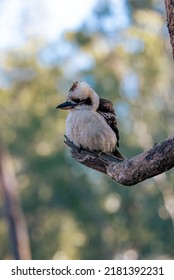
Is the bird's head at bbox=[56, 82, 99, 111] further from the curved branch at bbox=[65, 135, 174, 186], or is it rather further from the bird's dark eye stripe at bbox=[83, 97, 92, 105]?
the curved branch at bbox=[65, 135, 174, 186]

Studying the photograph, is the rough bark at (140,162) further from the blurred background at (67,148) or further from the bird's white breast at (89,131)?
the blurred background at (67,148)

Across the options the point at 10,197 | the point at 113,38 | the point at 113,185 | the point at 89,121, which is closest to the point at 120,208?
the point at 113,185

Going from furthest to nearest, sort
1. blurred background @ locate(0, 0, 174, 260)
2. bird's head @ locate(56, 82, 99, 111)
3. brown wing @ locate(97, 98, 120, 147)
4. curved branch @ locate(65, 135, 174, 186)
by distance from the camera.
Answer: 1. blurred background @ locate(0, 0, 174, 260)
2. brown wing @ locate(97, 98, 120, 147)
3. bird's head @ locate(56, 82, 99, 111)
4. curved branch @ locate(65, 135, 174, 186)

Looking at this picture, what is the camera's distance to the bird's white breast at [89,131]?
14.2ft

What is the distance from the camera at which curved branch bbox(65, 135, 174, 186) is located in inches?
146

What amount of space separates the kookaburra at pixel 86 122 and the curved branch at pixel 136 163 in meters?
0.10

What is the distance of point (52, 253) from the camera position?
1579cm

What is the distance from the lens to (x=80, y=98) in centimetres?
432

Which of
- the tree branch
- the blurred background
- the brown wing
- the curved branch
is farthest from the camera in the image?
the blurred background

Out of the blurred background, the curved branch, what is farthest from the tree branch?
the blurred background

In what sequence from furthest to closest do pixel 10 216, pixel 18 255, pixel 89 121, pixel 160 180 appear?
pixel 160 180 → pixel 10 216 → pixel 18 255 → pixel 89 121

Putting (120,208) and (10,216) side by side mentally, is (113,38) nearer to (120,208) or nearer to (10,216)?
(120,208)

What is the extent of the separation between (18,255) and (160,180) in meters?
4.71

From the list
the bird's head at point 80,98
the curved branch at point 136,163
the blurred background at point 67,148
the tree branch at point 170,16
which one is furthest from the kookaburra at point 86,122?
the blurred background at point 67,148
